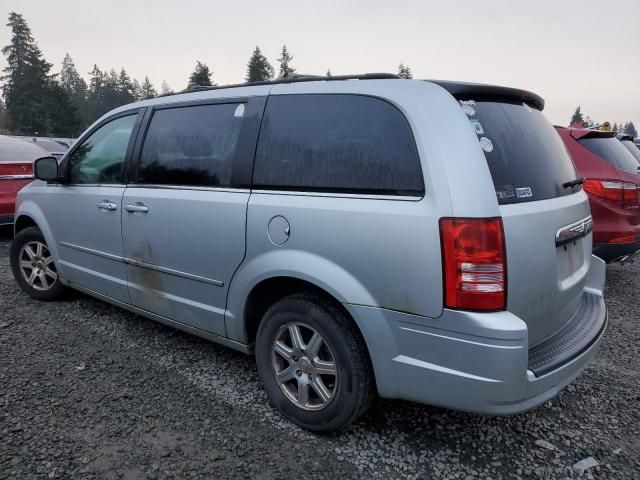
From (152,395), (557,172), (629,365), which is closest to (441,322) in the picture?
(557,172)

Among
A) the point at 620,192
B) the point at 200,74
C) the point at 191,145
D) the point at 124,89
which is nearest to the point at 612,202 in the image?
the point at 620,192

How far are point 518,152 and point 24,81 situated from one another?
67198 millimetres

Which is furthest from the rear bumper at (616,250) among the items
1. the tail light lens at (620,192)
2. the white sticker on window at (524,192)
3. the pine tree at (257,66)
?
the pine tree at (257,66)

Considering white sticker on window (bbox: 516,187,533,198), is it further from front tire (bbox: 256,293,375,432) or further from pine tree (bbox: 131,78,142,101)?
pine tree (bbox: 131,78,142,101)

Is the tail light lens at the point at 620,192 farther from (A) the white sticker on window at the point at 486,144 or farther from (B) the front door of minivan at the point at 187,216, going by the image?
(B) the front door of minivan at the point at 187,216

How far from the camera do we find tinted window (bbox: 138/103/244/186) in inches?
111

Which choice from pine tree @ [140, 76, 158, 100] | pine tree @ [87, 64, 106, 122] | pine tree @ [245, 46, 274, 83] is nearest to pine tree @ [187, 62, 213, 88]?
pine tree @ [245, 46, 274, 83]

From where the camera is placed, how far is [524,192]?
217 cm

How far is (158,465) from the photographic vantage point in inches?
88.5

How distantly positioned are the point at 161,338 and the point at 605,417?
302 centimetres

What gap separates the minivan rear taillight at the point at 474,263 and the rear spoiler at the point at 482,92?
66 cm

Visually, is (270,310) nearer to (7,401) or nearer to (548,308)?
(548,308)

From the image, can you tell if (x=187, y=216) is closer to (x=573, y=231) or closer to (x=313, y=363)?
(x=313, y=363)

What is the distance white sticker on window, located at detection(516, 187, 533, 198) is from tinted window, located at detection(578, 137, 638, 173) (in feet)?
10.1
